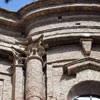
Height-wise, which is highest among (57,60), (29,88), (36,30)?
(36,30)

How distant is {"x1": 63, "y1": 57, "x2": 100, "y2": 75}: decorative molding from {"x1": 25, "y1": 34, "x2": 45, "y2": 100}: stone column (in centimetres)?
98

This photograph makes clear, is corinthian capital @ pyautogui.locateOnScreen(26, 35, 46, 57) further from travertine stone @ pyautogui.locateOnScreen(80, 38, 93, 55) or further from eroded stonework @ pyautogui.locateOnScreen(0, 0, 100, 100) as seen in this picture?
travertine stone @ pyautogui.locateOnScreen(80, 38, 93, 55)

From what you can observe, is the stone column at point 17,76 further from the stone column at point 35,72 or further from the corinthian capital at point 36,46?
the corinthian capital at point 36,46

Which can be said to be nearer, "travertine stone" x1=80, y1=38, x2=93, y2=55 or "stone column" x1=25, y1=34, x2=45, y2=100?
"stone column" x1=25, y1=34, x2=45, y2=100

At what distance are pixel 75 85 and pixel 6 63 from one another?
9.43 ft

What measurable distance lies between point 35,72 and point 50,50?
6.12 feet

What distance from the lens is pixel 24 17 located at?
77.5 feet

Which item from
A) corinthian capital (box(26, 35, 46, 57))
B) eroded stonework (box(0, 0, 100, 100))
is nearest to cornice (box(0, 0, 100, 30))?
eroded stonework (box(0, 0, 100, 100))

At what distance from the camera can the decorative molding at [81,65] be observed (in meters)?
21.2

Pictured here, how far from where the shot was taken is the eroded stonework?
2064cm

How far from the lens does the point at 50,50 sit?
73.6 ft

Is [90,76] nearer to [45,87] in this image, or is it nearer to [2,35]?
[45,87]

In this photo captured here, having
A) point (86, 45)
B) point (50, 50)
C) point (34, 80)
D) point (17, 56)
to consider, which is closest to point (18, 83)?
point (34, 80)

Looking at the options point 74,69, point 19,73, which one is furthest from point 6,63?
point 74,69
